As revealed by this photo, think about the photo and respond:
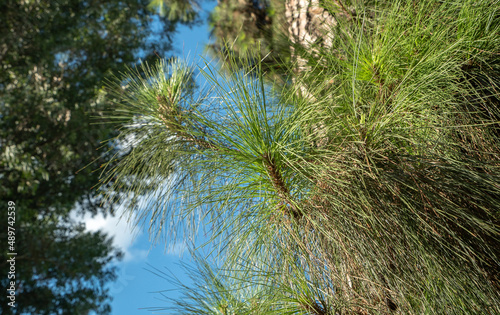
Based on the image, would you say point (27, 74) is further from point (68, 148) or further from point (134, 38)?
point (134, 38)

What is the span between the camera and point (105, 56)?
11.7 feet

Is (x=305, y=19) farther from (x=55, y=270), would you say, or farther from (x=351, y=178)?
(x=55, y=270)

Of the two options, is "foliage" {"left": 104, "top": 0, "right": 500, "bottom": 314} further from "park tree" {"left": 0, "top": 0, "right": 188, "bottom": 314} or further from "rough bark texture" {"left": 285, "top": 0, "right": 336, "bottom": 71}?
"park tree" {"left": 0, "top": 0, "right": 188, "bottom": 314}

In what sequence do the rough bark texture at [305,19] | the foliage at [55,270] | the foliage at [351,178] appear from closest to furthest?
the foliage at [351,178] < the rough bark texture at [305,19] < the foliage at [55,270]

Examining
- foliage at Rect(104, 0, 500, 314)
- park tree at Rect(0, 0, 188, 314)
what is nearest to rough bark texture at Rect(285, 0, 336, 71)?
foliage at Rect(104, 0, 500, 314)

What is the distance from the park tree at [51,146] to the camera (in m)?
2.78

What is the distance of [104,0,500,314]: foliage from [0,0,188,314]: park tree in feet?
7.66

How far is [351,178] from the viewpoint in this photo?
57cm

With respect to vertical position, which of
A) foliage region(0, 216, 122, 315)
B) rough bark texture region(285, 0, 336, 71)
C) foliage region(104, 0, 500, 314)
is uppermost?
foliage region(0, 216, 122, 315)

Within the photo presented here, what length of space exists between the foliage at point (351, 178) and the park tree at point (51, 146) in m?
2.33

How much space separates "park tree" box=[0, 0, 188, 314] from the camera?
278 centimetres

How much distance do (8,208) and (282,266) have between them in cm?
266

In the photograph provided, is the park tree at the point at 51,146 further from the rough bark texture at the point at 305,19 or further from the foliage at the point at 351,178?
the foliage at the point at 351,178

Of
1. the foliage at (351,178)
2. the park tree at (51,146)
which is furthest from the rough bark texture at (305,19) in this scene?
the park tree at (51,146)
